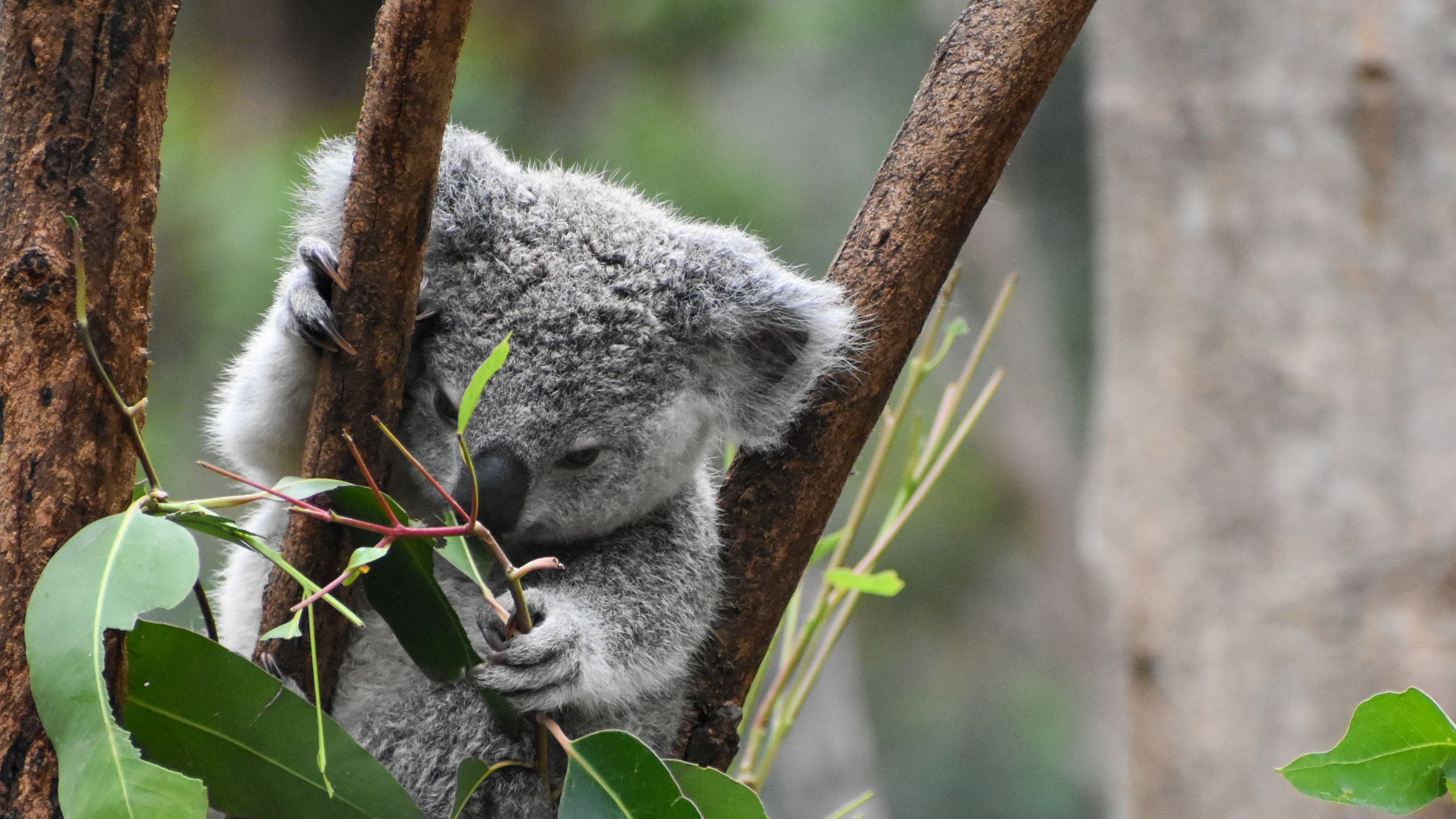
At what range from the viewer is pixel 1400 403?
3.64 metres

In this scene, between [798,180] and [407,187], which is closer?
[407,187]

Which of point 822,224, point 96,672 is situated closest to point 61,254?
point 96,672

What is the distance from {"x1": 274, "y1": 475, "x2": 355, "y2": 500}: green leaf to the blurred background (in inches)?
118

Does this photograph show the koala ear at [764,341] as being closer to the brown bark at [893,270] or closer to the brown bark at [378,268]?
the brown bark at [893,270]

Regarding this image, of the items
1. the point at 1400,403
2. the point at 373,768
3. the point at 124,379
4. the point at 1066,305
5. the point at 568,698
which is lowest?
the point at 1066,305

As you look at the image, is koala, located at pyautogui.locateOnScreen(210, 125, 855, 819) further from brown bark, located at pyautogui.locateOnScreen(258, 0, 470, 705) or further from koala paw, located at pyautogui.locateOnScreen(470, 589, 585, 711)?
brown bark, located at pyautogui.locateOnScreen(258, 0, 470, 705)

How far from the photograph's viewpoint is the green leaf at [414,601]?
145 centimetres

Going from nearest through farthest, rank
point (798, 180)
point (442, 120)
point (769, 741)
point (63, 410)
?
point (63, 410)
point (442, 120)
point (769, 741)
point (798, 180)

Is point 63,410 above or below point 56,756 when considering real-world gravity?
above

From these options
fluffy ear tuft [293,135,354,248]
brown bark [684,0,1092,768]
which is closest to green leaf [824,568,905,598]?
brown bark [684,0,1092,768]

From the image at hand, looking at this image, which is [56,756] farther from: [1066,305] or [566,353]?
[1066,305]

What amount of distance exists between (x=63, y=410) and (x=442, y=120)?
0.51m

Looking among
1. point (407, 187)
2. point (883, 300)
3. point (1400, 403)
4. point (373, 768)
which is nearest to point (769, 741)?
point (883, 300)

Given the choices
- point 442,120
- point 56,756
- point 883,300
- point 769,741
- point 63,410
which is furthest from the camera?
→ point 769,741
